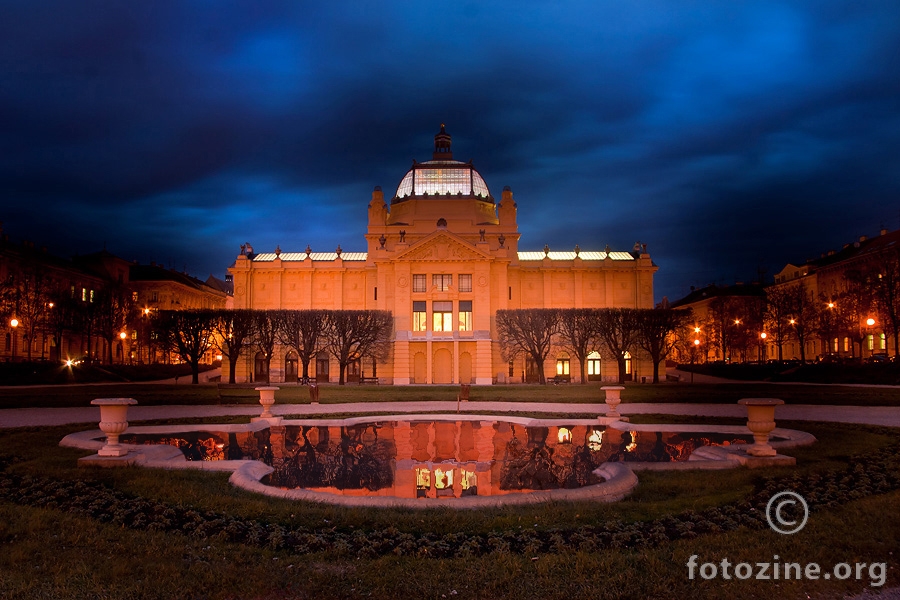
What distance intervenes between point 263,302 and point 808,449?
70.5 m

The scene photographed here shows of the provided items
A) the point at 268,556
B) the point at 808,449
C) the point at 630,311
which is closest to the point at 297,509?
the point at 268,556

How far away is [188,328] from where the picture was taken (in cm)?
6000

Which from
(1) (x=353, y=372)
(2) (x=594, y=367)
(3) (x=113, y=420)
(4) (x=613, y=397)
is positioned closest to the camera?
(3) (x=113, y=420)

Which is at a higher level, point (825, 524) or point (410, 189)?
point (410, 189)

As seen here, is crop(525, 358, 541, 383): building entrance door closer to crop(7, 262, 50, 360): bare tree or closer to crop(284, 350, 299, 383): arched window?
crop(284, 350, 299, 383): arched window

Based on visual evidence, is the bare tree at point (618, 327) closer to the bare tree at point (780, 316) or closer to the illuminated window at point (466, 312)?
the illuminated window at point (466, 312)

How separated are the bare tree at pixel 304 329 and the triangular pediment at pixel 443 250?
12.5m

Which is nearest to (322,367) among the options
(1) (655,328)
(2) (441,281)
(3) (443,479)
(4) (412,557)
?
(2) (441,281)

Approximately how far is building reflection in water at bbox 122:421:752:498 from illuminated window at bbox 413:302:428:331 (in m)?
43.9

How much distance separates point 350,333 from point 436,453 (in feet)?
151

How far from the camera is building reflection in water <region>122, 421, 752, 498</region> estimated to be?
13219 millimetres

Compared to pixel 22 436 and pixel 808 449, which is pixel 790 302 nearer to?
pixel 808 449

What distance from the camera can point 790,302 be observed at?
79500mm

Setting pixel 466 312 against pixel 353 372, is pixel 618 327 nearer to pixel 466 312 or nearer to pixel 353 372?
pixel 466 312
